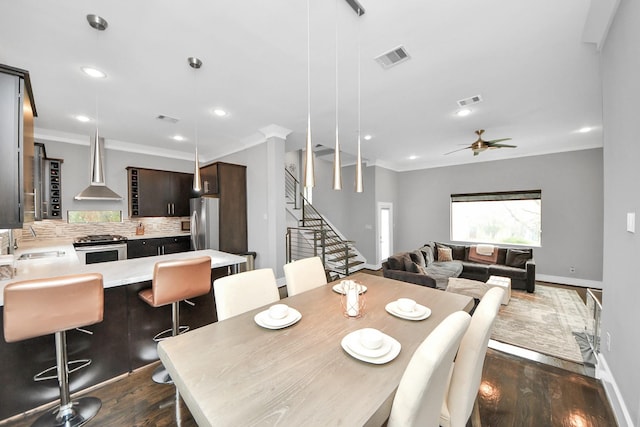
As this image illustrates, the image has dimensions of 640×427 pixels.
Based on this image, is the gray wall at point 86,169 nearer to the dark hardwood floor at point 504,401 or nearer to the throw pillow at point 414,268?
the dark hardwood floor at point 504,401

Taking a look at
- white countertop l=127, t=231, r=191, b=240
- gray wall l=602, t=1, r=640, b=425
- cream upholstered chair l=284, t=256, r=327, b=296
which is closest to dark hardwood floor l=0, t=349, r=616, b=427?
gray wall l=602, t=1, r=640, b=425

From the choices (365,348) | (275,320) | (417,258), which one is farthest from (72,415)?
(417,258)

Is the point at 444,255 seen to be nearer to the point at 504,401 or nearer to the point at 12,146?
the point at 504,401

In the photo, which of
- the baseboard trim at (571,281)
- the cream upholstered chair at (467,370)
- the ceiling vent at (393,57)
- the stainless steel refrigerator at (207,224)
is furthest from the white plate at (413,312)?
the baseboard trim at (571,281)

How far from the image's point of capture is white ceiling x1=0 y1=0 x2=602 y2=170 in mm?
1791

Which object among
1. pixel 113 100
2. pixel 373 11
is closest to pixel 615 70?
pixel 373 11

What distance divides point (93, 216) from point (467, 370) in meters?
6.33

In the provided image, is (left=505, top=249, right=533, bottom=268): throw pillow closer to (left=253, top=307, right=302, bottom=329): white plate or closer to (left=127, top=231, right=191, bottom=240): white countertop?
(left=253, top=307, right=302, bottom=329): white plate

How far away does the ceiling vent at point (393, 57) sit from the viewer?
2205 mm

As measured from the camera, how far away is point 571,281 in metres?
4.98

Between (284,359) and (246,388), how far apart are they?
0.22 metres

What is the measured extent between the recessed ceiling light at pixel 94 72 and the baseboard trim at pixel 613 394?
16.7ft

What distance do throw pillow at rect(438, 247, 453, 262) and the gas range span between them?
6.49 m

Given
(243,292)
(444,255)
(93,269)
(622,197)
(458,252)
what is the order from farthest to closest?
(458,252) < (444,255) < (93,269) < (243,292) < (622,197)
